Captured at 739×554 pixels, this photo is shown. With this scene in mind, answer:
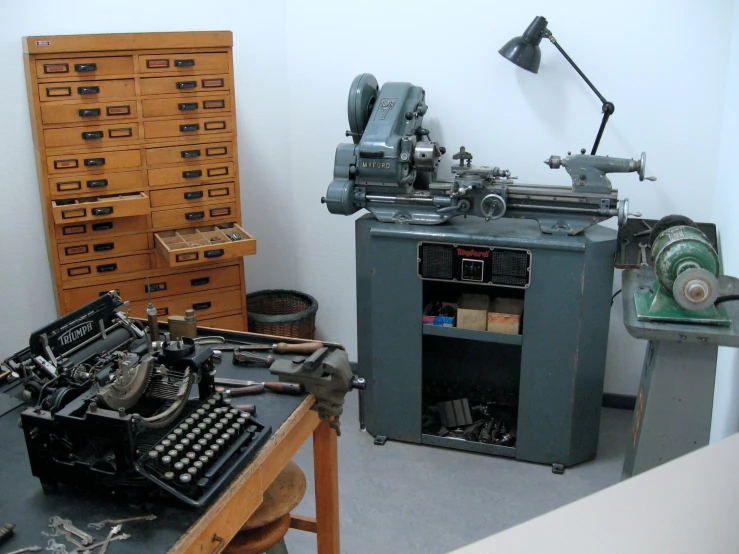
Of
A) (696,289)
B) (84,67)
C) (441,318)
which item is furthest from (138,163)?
(696,289)

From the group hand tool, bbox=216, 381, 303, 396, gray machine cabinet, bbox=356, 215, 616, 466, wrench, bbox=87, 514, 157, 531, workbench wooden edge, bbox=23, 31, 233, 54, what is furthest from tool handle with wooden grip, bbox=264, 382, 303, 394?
workbench wooden edge, bbox=23, 31, 233, 54

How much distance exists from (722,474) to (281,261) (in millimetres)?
3442

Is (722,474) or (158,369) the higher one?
(722,474)

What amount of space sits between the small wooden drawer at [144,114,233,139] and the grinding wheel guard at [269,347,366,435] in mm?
1598

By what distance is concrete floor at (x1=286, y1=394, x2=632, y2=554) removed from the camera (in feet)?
8.62

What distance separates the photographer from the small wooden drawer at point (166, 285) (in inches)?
124

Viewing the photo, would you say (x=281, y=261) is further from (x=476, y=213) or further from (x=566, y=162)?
(x=566, y=162)

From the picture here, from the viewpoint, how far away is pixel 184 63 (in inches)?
122

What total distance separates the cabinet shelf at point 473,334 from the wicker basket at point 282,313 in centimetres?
75

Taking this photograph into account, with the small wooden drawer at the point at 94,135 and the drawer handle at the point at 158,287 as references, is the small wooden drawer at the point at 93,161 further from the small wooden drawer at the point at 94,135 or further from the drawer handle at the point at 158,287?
the drawer handle at the point at 158,287

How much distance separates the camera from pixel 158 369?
5.57 feet

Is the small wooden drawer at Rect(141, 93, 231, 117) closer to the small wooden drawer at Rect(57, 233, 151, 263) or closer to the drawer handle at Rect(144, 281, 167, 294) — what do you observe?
the small wooden drawer at Rect(57, 233, 151, 263)

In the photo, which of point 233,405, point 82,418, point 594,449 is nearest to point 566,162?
point 594,449

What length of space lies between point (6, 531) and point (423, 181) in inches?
84.2
